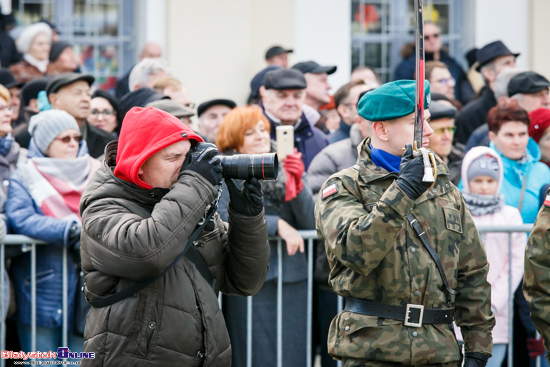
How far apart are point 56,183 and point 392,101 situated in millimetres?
2267

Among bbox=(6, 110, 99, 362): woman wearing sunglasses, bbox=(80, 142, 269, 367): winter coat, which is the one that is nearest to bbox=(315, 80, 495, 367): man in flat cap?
bbox=(80, 142, 269, 367): winter coat

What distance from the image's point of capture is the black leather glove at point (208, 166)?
10.7ft

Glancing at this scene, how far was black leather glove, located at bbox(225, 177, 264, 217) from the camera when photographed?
11.1 ft

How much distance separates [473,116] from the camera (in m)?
7.37

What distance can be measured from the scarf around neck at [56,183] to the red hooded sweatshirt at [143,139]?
1600 millimetres

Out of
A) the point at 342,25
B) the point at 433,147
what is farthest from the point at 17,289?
the point at 342,25

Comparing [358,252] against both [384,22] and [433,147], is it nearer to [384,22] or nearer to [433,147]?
[433,147]

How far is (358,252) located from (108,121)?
361cm

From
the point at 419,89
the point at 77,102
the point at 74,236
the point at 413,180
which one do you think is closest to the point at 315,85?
the point at 77,102

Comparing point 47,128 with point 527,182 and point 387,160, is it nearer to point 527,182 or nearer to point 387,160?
point 387,160

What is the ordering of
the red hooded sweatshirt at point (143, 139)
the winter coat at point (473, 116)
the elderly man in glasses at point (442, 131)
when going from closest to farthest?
1. the red hooded sweatshirt at point (143, 139)
2. the elderly man in glasses at point (442, 131)
3. the winter coat at point (473, 116)

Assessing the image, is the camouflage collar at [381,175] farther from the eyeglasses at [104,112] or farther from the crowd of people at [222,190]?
the eyeglasses at [104,112]

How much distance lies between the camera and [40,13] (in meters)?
10.1

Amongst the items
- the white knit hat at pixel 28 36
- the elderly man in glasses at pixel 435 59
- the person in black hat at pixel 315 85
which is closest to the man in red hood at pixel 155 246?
the person in black hat at pixel 315 85
